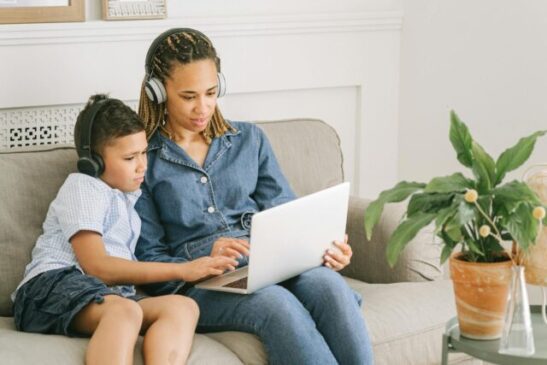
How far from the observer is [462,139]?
2045mm

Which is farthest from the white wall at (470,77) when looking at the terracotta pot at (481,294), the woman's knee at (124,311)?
the woman's knee at (124,311)

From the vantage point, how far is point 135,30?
2.98 meters

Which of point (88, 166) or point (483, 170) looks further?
point (88, 166)

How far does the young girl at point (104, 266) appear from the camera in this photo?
2.10 meters

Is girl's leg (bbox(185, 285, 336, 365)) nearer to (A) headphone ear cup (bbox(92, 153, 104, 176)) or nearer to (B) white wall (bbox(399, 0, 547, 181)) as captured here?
(A) headphone ear cup (bbox(92, 153, 104, 176))

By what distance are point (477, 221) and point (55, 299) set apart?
34.7 inches

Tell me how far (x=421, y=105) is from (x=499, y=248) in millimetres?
1616

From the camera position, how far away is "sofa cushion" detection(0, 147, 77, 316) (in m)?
2.41

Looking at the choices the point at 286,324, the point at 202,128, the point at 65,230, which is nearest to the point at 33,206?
the point at 65,230

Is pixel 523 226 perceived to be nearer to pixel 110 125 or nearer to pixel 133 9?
pixel 110 125

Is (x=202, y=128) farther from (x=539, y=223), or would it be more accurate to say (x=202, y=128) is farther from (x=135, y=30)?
(x=539, y=223)

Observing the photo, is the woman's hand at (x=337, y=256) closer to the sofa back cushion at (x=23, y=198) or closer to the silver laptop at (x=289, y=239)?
the silver laptop at (x=289, y=239)

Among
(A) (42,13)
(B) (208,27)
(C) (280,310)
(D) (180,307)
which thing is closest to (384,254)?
(C) (280,310)

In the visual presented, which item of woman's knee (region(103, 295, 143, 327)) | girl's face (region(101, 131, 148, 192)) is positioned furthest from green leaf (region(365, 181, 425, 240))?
girl's face (region(101, 131, 148, 192))
